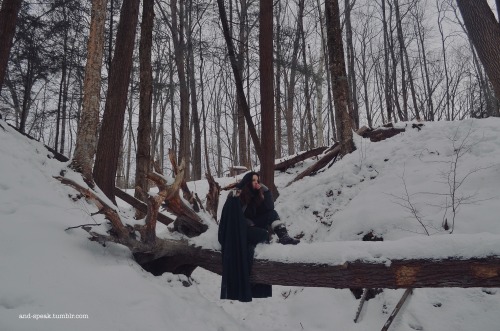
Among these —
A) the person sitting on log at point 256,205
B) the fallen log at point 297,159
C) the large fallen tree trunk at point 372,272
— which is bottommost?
the large fallen tree trunk at point 372,272

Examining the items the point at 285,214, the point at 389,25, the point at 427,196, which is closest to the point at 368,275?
the point at 427,196

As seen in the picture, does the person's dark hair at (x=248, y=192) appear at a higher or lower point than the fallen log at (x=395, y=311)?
higher

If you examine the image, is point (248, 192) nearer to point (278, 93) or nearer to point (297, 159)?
point (297, 159)

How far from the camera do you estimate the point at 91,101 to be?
632 centimetres

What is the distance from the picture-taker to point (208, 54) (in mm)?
13234

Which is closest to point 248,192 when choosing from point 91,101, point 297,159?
point 91,101

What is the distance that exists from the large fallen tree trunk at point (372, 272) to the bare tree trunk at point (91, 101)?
2.85m

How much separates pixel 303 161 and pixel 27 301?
347 inches

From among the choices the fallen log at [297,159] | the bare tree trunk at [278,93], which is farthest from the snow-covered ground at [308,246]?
the bare tree trunk at [278,93]

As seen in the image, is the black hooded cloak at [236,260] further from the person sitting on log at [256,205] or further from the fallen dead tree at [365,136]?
the fallen dead tree at [365,136]

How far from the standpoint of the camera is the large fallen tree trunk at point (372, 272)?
118 inches

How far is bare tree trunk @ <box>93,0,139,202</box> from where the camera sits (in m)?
6.22

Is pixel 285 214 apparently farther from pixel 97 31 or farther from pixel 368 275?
pixel 97 31

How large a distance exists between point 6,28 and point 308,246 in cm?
745
